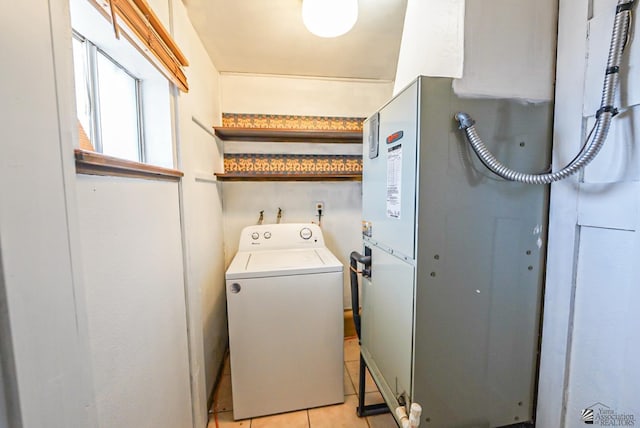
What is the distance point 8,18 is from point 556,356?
1671mm

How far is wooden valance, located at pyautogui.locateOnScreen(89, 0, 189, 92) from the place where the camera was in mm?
754

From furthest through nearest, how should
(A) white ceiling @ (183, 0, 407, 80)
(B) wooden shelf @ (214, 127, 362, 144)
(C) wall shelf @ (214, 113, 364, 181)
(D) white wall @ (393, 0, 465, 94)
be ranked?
1. (C) wall shelf @ (214, 113, 364, 181)
2. (B) wooden shelf @ (214, 127, 362, 144)
3. (A) white ceiling @ (183, 0, 407, 80)
4. (D) white wall @ (393, 0, 465, 94)

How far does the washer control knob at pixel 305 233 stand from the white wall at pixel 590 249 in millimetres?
1556

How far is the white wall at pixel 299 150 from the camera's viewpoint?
7.22 ft

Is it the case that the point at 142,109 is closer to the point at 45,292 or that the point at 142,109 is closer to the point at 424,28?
the point at 45,292

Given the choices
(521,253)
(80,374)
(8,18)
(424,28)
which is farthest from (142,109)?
(521,253)

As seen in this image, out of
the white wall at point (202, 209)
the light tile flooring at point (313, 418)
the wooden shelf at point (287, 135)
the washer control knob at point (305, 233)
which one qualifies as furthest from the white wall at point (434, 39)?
the light tile flooring at point (313, 418)

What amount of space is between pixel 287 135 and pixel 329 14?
1011mm

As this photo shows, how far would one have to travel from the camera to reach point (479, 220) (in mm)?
901

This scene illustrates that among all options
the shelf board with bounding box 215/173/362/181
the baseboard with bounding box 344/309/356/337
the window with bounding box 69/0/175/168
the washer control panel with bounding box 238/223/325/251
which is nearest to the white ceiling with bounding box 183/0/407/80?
the window with bounding box 69/0/175/168

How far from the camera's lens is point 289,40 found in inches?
66.1

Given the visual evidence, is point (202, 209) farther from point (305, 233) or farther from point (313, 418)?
point (313, 418)

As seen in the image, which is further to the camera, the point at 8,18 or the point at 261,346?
the point at 261,346

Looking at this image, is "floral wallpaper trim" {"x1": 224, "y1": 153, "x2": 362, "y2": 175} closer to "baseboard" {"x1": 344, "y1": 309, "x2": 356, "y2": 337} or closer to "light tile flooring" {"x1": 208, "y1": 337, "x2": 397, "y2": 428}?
"baseboard" {"x1": 344, "y1": 309, "x2": 356, "y2": 337}
